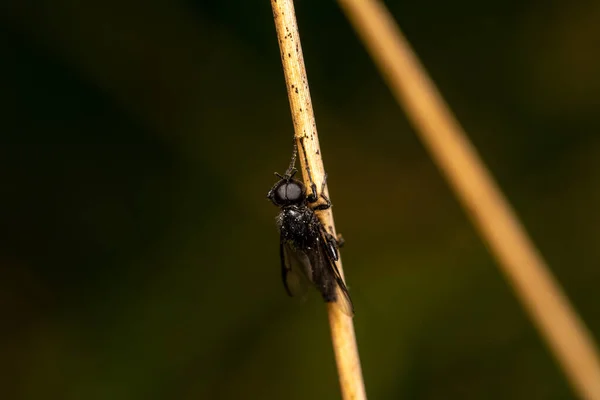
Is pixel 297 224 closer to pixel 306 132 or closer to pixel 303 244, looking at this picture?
pixel 303 244

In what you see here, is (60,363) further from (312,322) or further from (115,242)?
(312,322)

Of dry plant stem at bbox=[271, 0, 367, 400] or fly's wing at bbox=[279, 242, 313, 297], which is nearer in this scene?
dry plant stem at bbox=[271, 0, 367, 400]

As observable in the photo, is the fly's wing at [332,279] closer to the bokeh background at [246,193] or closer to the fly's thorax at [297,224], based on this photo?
the fly's thorax at [297,224]

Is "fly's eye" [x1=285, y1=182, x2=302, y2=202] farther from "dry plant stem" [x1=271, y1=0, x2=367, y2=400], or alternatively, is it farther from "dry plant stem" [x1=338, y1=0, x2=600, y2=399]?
"dry plant stem" [x1=338, y1=0, x2=600, y2=399]

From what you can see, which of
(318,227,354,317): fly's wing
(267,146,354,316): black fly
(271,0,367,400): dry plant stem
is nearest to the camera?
(271,0,367,400): dry plant stem

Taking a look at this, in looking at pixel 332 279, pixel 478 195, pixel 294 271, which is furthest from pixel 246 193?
pixel 478 195

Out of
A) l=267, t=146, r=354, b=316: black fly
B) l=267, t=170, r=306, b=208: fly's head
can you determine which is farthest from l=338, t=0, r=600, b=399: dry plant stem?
l=267, t=170, r=306, b=208: fly's head

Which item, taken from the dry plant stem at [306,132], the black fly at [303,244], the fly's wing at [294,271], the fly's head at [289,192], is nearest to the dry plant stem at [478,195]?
the dry plant stem at [306,132]
